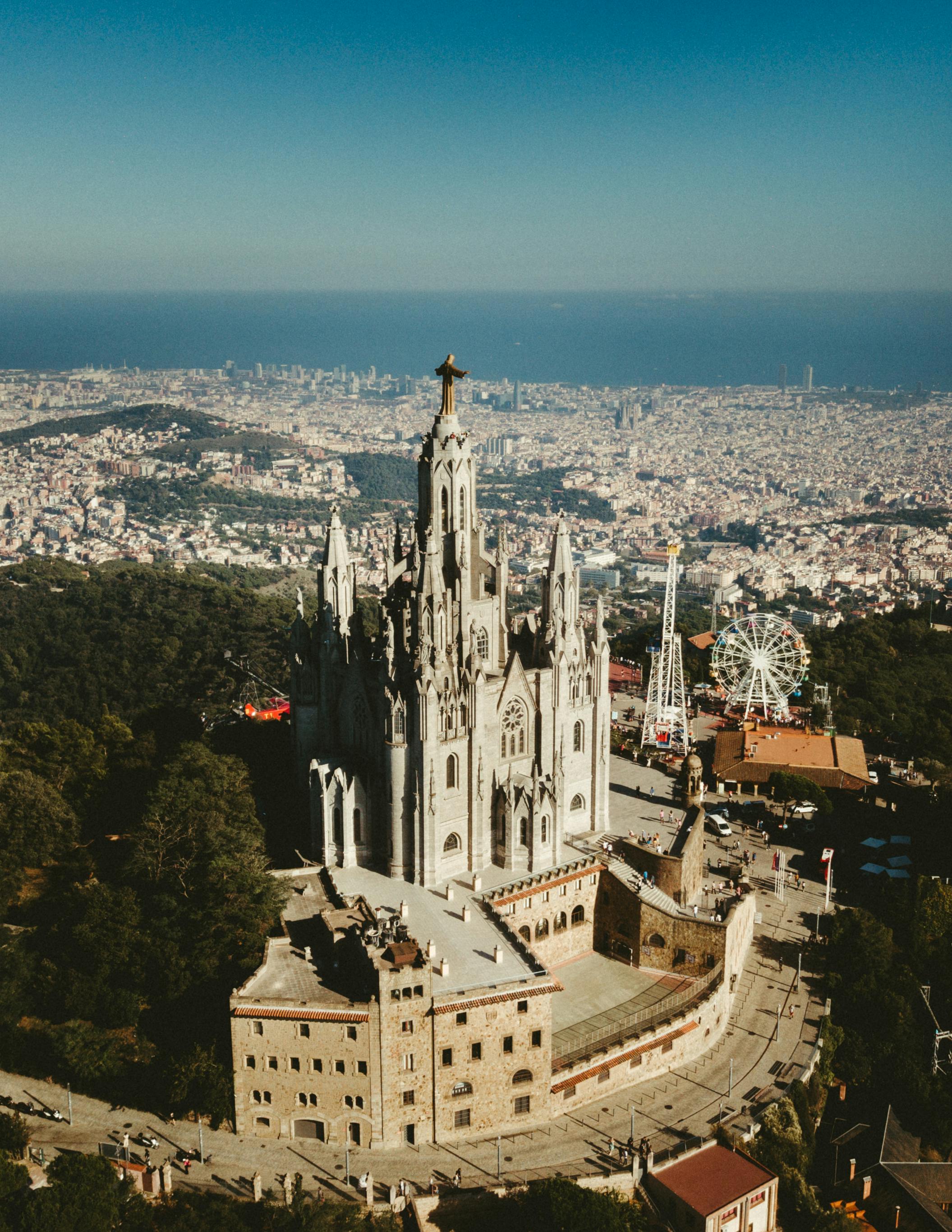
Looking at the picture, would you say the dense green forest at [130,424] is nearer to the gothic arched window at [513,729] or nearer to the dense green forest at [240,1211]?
the gothic arched window at [513,729]

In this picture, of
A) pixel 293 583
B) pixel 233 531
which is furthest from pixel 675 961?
pixel 233 531

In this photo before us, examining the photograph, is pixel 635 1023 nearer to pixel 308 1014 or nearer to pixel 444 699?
pixel 308 1014

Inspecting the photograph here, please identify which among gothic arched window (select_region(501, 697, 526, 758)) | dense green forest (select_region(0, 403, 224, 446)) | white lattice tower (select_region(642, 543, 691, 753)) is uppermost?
dense green forest (select_region(0, 403, 224, 446))

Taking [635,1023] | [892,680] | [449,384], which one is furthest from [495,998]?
[892,680]

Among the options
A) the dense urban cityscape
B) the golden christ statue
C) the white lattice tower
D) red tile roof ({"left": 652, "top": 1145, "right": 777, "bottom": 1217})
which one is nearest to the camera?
red tile roof ({"left": 652, "top": 1145, "right": 777, "bottom": 1217})

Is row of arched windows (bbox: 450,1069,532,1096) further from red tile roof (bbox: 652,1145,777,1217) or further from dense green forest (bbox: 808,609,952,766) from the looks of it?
dense green forest (bbox: 808,609,952,766)

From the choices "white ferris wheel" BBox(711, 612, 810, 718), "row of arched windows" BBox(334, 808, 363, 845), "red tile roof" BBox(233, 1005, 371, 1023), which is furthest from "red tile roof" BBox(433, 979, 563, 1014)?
"white ferris wheel" BBox(711, 612, 810, 718)
